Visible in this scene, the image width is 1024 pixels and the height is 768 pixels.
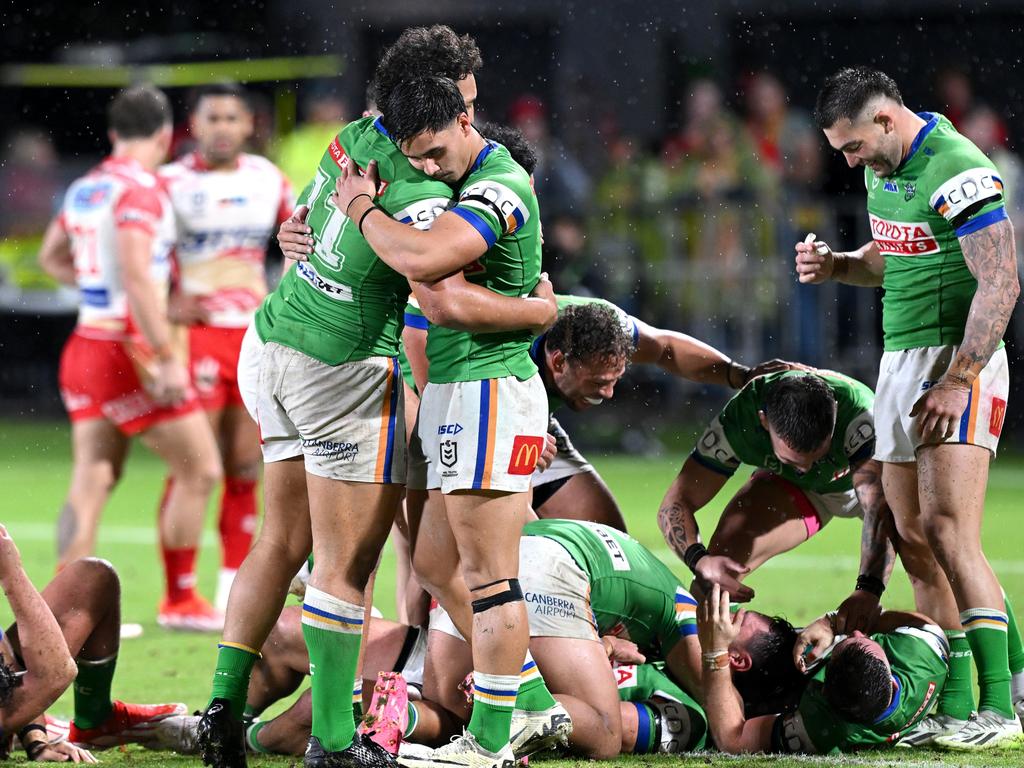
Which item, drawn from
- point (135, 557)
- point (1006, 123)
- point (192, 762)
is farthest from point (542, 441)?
point (1006, 123)

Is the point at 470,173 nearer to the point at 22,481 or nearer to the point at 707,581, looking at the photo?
the point at 707,581

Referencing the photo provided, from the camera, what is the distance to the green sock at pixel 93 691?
5.15 metres

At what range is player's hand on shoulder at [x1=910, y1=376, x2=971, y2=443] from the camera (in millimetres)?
5348

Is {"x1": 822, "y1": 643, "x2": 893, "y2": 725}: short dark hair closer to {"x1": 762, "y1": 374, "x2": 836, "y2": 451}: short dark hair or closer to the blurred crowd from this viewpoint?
{"x1": 762, "y1": 374, "x2": 836, "y2": 451}: short dark hair

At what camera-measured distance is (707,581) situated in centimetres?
561

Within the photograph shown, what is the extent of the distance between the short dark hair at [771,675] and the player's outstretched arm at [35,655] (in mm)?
2289

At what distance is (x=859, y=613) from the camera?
18.3 ft

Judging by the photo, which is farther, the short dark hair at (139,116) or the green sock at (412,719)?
the short dark hair at (139,116)

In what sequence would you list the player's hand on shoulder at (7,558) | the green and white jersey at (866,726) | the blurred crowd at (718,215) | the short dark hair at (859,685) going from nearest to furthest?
the player's hand on shoulder at (7,558) → the short dark hair at (859,685) → the green and white jersey at (866,726) → the blurred crowd at (718,215)

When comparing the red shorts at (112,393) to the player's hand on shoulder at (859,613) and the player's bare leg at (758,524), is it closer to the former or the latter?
the player's bare leg at (758,524)

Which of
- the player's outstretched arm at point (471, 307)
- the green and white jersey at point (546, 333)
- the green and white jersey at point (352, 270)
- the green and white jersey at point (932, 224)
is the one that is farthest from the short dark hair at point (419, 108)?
the green and white jersey at point (932, 224)

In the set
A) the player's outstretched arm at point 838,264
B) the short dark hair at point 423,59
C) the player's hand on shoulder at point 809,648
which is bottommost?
the player's hand on shoulder at point 809,648

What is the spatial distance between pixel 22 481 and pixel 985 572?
9872mm

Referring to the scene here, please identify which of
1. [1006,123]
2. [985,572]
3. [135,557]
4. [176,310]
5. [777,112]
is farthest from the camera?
[1006,123]
